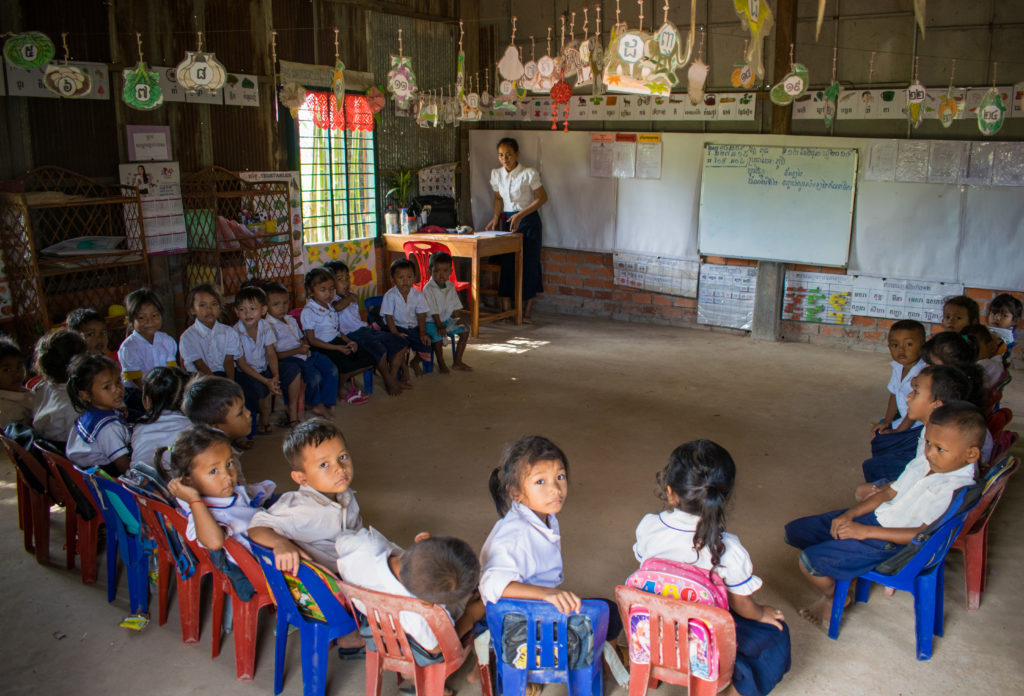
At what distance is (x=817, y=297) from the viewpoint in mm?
6492

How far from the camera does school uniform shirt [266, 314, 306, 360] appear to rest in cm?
446

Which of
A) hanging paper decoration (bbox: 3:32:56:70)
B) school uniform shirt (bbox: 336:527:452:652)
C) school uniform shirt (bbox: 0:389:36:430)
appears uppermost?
hanging paper decoration (bbox: 3:32:56:70)

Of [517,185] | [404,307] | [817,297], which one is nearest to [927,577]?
[404,307]

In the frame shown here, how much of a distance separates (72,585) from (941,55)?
6.03 m

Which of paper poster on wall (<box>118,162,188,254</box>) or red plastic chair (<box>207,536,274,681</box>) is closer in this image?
red plastic chair (<box>207,536,274,681</box>)

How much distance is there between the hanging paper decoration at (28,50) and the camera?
4.04m

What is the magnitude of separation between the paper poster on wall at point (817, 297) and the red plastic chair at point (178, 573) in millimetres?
5280

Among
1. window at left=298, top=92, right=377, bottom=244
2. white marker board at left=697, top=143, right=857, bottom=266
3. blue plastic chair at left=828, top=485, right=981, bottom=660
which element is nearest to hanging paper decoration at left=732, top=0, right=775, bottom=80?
blue plastic chair at left=828, top=485, right=981, bottom=660

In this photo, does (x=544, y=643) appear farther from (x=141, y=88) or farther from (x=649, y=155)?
(x=649, y=155)

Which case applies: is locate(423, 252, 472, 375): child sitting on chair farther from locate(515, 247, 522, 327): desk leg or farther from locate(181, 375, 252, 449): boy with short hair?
locate(181, 375, 252, 449): boy with short hair

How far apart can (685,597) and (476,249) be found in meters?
4.71

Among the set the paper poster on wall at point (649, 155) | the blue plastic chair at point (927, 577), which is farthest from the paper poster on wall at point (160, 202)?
the blue plastic chair at point (927, 577)

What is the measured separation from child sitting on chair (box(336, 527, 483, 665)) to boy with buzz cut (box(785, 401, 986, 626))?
3.65 feet

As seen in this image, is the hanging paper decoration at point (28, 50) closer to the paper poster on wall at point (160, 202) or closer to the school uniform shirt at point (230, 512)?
the paper poster on wall at point (160, 202)
